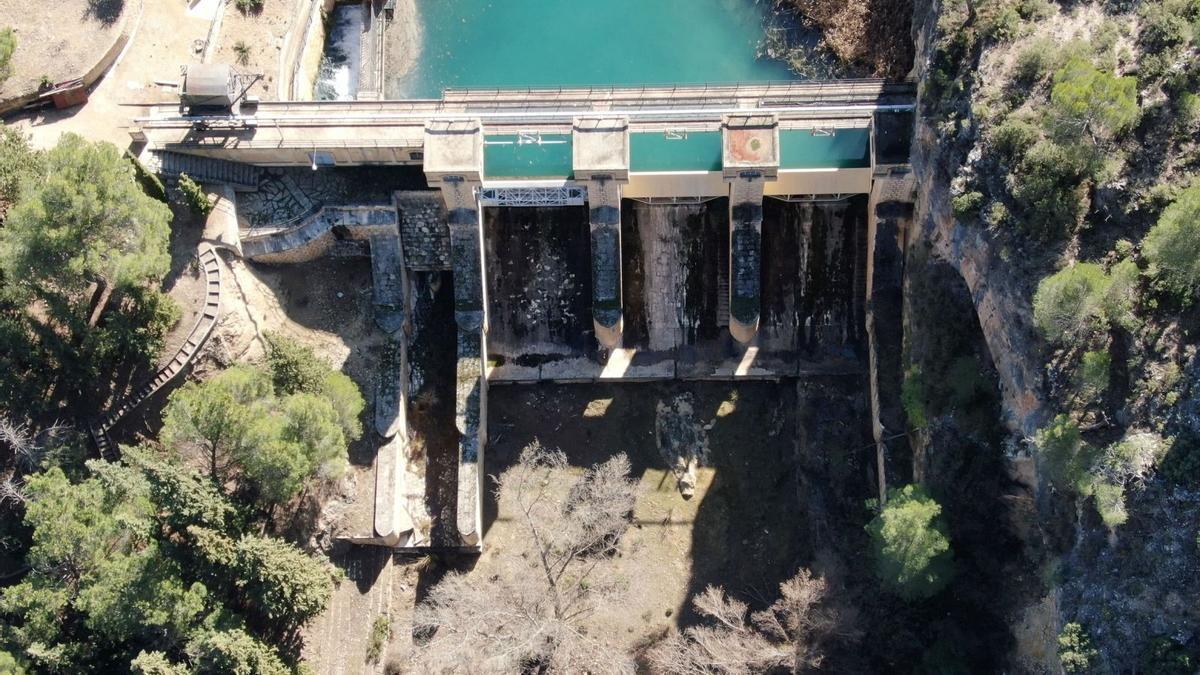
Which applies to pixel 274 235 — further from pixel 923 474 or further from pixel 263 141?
pixel 923 474

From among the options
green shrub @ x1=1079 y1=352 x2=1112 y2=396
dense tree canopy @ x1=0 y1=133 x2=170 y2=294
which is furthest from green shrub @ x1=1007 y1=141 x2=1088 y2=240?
dense tree canopy @ x1=0 y1=133 x2=170 y2=294

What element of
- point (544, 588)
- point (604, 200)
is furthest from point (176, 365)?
point (604, 200)

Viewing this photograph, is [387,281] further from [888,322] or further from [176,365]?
[888,322]

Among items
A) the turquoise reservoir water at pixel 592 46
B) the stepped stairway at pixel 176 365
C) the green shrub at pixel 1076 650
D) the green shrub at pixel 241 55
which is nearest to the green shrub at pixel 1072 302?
the green shrub at pixel 1076 650

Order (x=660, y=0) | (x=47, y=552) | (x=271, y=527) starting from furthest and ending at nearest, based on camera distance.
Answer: (x=660, y=0) → (x=271, y=527) → (x=47, y=552)

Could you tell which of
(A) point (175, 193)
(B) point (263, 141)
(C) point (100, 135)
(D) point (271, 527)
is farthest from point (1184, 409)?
(C) point (100, 135)
